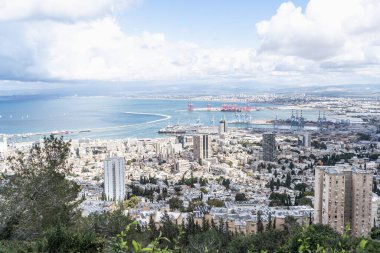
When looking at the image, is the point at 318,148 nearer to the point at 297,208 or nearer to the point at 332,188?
the point at 297,208

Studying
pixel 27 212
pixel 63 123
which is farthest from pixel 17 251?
pixel 63 123

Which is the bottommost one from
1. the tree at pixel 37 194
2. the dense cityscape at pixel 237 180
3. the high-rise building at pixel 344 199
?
the dense cityscape at pixel 237 180

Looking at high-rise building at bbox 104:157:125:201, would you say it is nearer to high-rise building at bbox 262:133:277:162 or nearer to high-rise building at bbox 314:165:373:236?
high-rise building at bbox 314:165:373:236

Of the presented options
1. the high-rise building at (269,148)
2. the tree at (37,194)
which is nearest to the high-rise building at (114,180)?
the high-rise building at (269,148)

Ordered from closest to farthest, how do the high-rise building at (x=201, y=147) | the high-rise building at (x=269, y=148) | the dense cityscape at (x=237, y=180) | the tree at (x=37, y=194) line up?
the tree at (x=37, y=194) → the dense cityscape at (x=237, y=180) → the high-rise building at (x=269, y=148) → the high-rise building at (x=201, y=147)

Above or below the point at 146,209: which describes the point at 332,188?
above

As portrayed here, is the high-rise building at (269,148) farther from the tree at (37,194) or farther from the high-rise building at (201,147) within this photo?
the tree at (37,194)

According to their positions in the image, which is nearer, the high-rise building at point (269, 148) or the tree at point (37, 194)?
the tree at point (37, 194)
